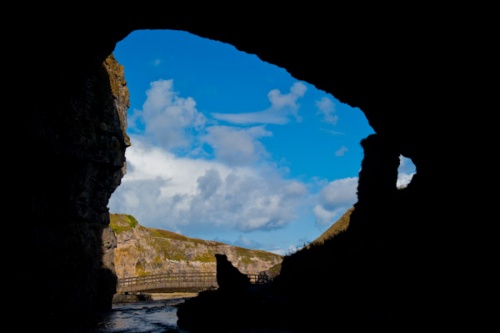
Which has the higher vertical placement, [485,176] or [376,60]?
[376,60]

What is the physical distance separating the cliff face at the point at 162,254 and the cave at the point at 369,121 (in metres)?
24.9

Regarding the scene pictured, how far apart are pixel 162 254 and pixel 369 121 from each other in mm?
A: 37822

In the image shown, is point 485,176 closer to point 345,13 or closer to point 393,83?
point 393,83

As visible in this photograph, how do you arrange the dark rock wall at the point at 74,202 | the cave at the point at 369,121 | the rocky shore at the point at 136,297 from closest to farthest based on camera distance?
the cave at the point at 369,121
the dark rock wall at the point at 74,202
the rocky shore at the point at 136,297

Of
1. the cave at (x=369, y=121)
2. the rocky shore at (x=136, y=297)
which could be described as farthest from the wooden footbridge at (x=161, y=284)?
the cave at (x=369, y=121)

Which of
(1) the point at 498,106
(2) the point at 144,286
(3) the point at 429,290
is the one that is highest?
(1) the point at 498,106

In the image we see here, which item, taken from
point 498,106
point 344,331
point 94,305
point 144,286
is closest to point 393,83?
point 498,106

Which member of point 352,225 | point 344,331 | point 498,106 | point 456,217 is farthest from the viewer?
point 352,225

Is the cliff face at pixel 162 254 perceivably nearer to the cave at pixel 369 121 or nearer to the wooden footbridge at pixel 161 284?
the wooden footbridge at pixel 161 284

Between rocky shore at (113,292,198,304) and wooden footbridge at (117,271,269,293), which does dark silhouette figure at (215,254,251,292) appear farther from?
wooden footbridge at (117,271,269,293)

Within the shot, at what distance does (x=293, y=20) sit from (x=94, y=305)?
61.9 feet

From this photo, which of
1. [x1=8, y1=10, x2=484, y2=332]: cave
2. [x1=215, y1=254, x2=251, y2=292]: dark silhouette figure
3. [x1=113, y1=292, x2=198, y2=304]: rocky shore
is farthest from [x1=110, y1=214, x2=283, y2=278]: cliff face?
[x1=215, y1=254, x2=251, y2=292]: dark silhouette figure

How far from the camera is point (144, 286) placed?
37.5 metres

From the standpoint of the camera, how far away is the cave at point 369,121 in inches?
290
